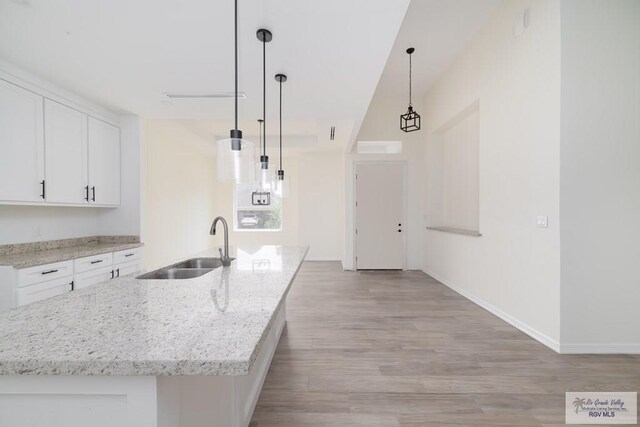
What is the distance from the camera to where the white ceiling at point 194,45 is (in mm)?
1774

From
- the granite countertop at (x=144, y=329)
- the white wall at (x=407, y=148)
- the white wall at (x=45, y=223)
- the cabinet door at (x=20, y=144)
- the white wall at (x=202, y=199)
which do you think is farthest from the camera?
the white wall at (x=407, y=148)

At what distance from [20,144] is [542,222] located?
4.76 meters

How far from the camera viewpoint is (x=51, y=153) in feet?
8.93

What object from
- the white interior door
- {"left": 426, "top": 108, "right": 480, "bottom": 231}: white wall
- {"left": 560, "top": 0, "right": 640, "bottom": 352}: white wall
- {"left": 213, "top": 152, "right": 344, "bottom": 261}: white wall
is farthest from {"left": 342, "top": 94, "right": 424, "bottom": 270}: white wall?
{"left": 560, "top": 0, "right": 640, "bottom": 352}: white wall

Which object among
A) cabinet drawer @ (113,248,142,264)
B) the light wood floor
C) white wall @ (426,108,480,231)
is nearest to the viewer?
the light wood floor

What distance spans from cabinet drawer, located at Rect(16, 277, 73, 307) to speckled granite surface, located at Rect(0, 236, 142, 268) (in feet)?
0.61

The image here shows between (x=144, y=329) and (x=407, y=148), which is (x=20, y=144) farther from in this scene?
(x=407, y=148)

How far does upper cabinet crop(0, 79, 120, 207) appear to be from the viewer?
238 centimetres

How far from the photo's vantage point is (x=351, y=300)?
3.75 metres

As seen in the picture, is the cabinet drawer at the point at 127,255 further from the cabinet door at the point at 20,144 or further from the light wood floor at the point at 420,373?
the light wood floor at the point at 420,373

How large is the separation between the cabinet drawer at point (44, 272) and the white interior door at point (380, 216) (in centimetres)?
438

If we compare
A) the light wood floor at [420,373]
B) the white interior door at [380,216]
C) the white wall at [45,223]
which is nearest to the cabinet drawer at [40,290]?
the white wall at [45,223]

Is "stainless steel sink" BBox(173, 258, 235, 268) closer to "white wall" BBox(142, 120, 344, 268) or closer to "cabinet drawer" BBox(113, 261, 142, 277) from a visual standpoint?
"cabinet drawer" BBox(113, 261, 142, 277)

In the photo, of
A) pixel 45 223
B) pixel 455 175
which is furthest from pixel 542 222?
pixel 45 223
